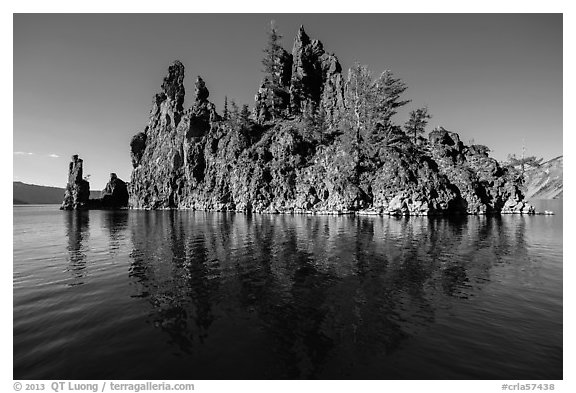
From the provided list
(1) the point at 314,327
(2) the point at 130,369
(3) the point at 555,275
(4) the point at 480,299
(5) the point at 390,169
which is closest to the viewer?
(2) the point at 130,369

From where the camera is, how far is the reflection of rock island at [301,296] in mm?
9961

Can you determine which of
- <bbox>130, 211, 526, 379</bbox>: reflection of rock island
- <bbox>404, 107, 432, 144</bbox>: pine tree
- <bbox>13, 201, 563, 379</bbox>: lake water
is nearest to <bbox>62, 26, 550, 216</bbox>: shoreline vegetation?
<bbox>404, 107, 432, 144</bbox>: pine tree

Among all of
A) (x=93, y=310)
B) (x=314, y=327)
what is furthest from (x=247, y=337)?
(x=93, y=310)

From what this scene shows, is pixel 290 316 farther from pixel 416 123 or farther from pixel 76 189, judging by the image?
pixel 76 189

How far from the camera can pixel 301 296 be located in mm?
15945

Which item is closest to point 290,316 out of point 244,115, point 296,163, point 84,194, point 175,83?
point 296,163

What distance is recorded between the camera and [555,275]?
2019 centimetres

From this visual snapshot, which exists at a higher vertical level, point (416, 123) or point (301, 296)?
point (416, 123)

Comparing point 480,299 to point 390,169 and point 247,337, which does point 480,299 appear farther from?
point 390,169

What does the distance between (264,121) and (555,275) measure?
126m

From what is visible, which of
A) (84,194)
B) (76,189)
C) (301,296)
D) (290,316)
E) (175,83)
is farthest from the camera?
(175,83)

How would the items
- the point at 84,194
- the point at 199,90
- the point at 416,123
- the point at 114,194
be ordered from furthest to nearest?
the point at 114,194, the point at 84,194, the point at 199,90, the point at 416,123

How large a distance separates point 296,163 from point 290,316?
94.6m
